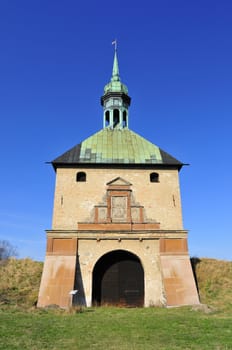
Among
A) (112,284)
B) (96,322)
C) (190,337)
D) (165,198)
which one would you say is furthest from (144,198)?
(190,337)

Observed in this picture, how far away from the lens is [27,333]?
28.5 feet

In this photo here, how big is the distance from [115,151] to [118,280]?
8.00m

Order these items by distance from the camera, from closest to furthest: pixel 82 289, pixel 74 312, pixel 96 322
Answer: pixel 96 322 → pixel 74 312 → pixel 82 289

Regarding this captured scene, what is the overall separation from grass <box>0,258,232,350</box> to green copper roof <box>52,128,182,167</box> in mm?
7788

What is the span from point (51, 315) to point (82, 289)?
13.9 feet

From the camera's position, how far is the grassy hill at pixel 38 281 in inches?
629

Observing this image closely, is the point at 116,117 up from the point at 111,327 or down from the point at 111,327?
up

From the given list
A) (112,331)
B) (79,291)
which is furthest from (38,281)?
(112,331)

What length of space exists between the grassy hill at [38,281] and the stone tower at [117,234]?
134 centimetres

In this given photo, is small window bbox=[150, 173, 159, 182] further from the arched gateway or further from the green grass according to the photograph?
the green grass

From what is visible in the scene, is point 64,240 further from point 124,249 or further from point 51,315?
point 51,315

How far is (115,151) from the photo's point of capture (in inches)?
812

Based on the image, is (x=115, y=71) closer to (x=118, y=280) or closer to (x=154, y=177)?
(x=154, y=177)

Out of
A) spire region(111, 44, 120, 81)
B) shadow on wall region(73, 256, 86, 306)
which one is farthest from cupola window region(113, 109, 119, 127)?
shadow on wall region(73, 256, 86, 306)
